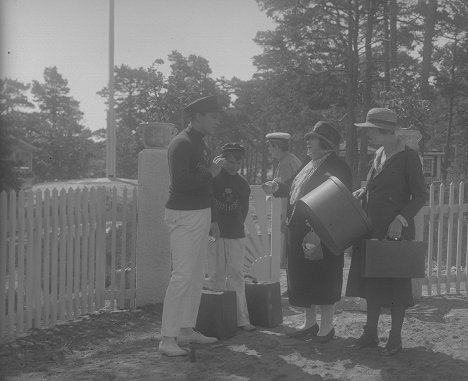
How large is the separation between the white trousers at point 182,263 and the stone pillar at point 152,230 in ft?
6.13

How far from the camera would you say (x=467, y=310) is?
6.21 meters

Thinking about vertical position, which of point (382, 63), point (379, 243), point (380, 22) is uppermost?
point (380, 22)

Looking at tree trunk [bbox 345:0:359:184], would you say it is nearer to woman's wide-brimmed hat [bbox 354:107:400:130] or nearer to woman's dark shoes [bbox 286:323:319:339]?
woman's dark shoes [bbox 286:323:319:339]

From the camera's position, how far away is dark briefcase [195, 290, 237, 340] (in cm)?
503

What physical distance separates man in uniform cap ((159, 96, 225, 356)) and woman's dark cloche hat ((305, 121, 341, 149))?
32.8 inches

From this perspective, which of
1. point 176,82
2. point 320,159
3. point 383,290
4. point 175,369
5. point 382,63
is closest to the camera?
point 175,369

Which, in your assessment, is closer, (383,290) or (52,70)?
(383,290)

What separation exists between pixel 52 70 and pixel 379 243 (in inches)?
2568

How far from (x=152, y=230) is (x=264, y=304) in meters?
1.62

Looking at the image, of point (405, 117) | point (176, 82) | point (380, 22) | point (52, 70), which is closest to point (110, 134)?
point (405, 117)

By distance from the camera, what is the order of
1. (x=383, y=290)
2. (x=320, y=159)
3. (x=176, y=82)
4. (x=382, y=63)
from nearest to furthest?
1. (x=383, y=290)
2. (x=320, y=159)
3. (x=382, y=63)
4. (x=176, y=82)

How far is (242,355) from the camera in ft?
15.1

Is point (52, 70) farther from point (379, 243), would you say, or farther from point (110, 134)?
point (379, 243)

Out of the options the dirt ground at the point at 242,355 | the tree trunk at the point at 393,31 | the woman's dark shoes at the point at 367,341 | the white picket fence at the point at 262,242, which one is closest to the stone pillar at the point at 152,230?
the dirt ground at the point at 242,355
